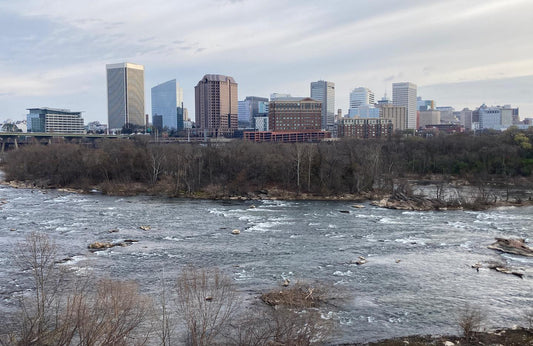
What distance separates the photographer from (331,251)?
29266 millimetres

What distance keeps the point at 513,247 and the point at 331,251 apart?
11193mm

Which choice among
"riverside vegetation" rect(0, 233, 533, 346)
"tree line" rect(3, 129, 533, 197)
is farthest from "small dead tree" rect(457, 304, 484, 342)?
"tree line" rect(3, 129, 533, 197)

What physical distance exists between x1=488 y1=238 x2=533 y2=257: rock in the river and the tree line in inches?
917

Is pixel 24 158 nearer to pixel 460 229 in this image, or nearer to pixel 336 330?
pixel 460 229

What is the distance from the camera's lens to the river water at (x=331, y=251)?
67.1 feet

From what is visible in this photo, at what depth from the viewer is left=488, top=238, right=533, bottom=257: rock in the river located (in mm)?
28859

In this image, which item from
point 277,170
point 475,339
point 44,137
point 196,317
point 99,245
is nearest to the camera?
point 196,317

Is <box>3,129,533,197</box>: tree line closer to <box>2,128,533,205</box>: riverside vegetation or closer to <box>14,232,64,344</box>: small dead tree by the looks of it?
<box>2,128,533,205</box>: riverside vegetation

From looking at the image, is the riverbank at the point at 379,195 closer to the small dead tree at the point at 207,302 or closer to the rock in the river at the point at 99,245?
the rock in the river at the point at 99,245

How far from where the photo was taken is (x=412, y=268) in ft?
85.1

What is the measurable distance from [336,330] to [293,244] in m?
13.2

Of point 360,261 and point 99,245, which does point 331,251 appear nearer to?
point 360,261

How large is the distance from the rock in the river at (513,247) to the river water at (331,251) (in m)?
0.95

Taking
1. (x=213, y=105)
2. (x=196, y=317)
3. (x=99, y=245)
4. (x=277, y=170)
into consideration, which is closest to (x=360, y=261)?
(x=196, y=317)
